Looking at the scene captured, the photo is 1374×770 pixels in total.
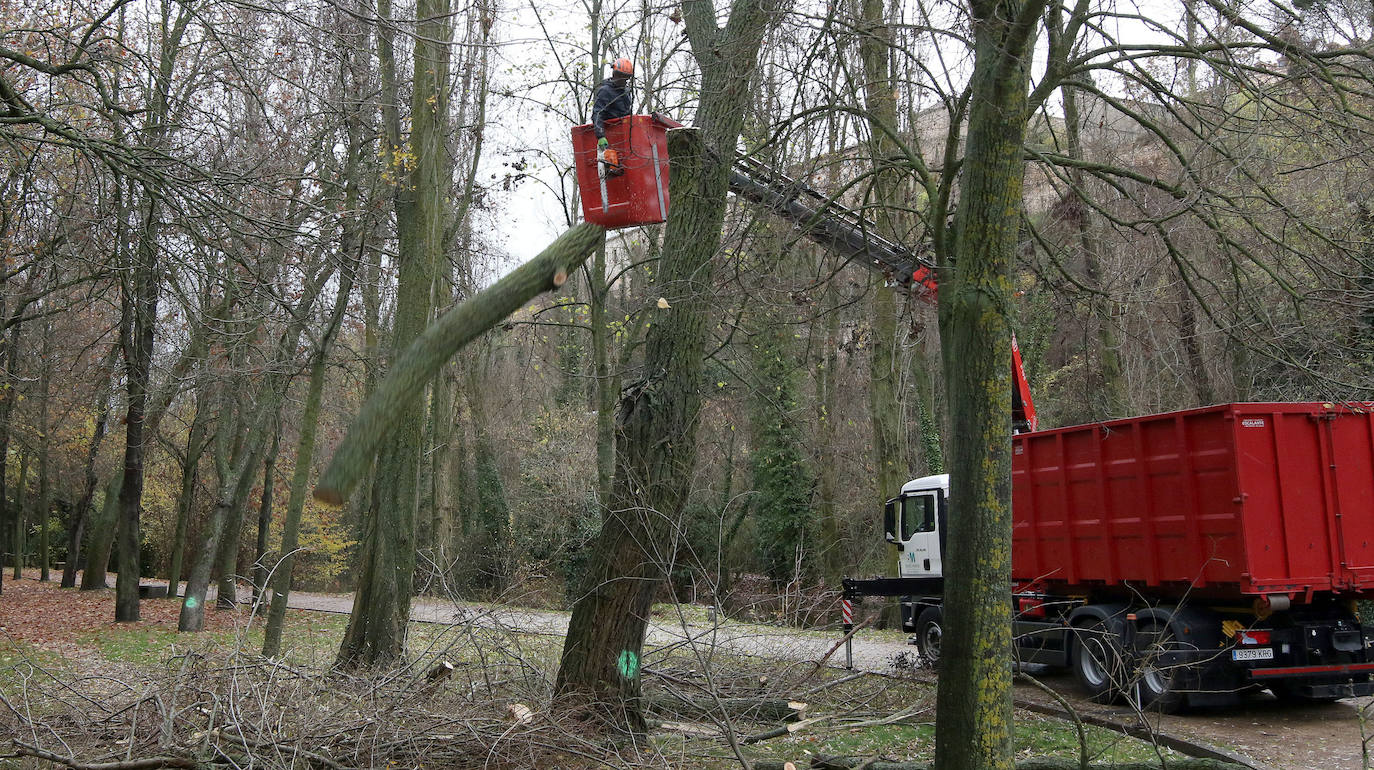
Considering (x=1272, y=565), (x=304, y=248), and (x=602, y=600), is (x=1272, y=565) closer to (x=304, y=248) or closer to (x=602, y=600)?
(x=602, y=600)

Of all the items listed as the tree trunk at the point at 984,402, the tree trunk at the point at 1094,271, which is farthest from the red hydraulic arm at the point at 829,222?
the tree trunk at the point at 984,402

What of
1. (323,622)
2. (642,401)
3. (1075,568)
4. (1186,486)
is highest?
(642,401)

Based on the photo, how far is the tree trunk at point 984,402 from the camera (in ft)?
18.1

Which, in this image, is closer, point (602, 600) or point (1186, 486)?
point (602, 600)

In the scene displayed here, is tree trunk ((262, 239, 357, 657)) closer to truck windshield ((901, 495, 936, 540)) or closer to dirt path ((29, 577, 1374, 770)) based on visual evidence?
dirt path ((29, 577, 1374, 770))

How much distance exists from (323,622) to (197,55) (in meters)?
13.4

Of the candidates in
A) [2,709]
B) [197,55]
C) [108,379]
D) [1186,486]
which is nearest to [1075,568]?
[1186,486]

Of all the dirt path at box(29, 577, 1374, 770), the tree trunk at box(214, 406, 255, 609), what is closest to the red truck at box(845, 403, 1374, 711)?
the dirt path at box(29, 577, 1374, 770)

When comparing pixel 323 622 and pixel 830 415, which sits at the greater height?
pixel 830 415

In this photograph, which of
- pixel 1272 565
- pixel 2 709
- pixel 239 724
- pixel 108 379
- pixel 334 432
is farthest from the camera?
pixel 334 432

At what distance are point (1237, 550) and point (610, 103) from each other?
7404 millimetres

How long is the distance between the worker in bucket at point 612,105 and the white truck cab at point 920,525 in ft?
27.9

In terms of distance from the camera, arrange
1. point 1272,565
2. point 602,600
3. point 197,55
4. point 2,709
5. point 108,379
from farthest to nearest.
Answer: point 108,379 → point 197,55 → point 1272,565 → point 602,600 → point 2,709

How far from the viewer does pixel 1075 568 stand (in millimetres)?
11797
